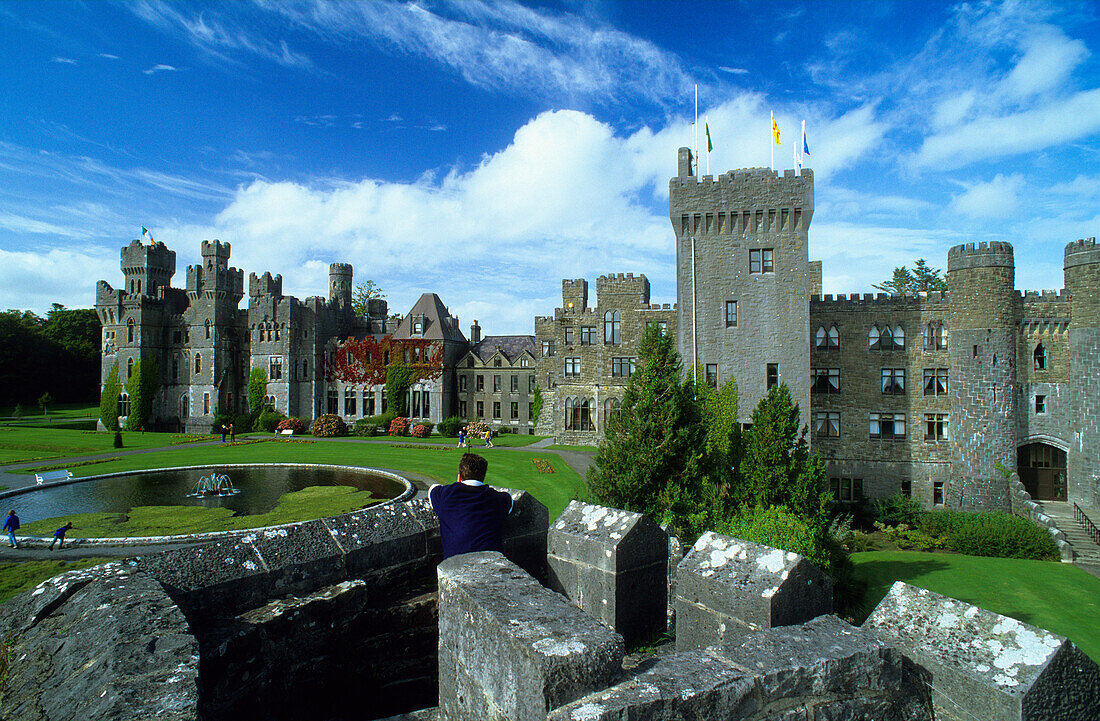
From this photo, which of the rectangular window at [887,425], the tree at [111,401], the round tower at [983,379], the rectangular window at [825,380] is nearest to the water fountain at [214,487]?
the rectangular window at [825,380]

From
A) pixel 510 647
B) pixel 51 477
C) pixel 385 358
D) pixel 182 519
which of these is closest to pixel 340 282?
pixel 385 358

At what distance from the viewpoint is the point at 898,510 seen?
31.5 metres

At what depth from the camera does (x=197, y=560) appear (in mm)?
4559

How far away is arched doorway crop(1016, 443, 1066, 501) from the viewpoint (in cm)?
3209

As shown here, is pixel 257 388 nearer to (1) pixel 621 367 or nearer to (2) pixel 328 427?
(2) pixel 328 427

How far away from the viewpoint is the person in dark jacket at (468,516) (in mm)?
5133

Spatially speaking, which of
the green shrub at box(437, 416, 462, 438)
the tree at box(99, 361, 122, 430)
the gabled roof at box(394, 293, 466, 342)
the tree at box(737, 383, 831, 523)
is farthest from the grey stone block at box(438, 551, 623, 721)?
the tree at box(99, 361, 122, 430)

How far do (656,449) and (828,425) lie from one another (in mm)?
21430

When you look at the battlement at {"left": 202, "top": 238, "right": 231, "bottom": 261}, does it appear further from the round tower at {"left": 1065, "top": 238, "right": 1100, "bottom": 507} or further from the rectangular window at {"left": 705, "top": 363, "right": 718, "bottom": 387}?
the round tower at {"left": 1065, "top": 238, "right": 1100, "bottom": 507}

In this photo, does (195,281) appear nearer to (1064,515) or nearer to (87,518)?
(87,518)

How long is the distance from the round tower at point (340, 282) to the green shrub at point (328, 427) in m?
18.6

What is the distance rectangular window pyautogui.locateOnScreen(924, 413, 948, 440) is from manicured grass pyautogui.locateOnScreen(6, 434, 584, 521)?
19.9 meters

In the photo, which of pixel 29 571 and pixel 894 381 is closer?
pixel 29 571

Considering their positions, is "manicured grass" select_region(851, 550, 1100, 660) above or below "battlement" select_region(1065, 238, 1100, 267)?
below
